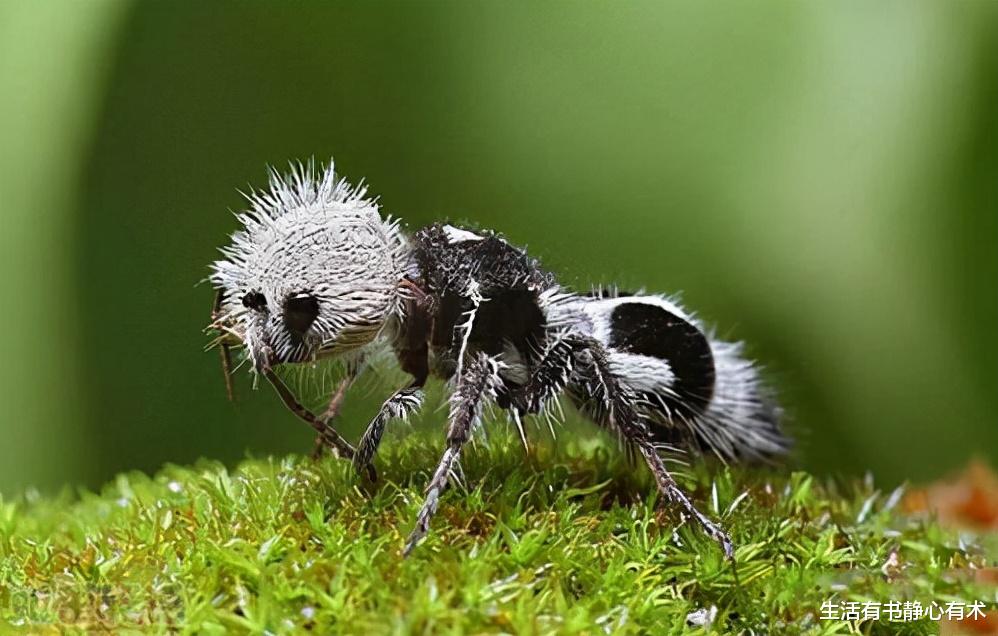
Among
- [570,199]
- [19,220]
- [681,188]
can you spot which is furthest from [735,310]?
[19,220]

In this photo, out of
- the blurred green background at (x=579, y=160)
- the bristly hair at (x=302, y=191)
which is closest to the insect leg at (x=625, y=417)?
the bristly hair at (x=302, y=191)

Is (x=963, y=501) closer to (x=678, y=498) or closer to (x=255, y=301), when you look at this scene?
(x=678, y=498)

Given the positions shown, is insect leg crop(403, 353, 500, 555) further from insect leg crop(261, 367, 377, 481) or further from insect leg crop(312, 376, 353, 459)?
insect leg crop(312, 376, 353, 459)

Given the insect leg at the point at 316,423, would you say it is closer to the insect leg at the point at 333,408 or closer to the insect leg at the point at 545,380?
the insect leg at the point at 333,408

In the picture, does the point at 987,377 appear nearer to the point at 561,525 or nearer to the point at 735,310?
the point at 735,310

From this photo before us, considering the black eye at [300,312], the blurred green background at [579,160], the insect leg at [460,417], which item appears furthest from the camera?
the blurred green background at [579,160]

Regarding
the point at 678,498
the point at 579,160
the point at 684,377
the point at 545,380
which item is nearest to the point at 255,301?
the point at 545,380

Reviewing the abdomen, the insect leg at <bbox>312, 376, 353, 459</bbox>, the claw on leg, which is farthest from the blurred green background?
the claw on leg
